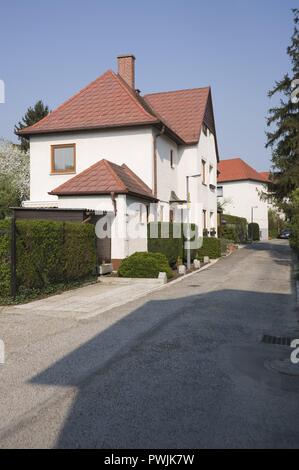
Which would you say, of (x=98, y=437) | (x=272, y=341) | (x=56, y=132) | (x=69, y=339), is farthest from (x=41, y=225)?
(x=56, y=132)

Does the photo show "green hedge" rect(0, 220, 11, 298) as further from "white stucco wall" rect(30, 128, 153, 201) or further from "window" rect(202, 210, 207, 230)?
"window" rect(202, 210, 207, 230)

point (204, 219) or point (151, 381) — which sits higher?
point (204, 219)

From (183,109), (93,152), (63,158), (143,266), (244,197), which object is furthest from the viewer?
(244,197)

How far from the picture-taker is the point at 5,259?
34.5ft

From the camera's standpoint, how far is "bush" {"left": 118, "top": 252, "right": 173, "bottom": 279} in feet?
51.1

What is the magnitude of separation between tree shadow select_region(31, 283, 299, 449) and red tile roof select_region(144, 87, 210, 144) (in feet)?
61.8

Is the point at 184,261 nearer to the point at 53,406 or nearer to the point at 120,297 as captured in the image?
the point at 120,297

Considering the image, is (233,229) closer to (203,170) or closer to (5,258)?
(203,170)

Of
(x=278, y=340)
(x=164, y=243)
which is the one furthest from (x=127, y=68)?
(x=278, y=340)

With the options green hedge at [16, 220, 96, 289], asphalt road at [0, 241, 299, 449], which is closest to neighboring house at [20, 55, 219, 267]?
green hedge at [16, 220, 96, 289]

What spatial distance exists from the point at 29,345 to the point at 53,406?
8.56 ft

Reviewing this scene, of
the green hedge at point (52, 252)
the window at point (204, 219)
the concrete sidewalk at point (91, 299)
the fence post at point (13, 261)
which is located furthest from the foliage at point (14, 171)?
the fence post at point (13, 261)

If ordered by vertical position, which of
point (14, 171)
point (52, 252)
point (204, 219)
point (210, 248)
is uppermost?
point (14, 171)

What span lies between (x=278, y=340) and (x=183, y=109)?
2266cm
